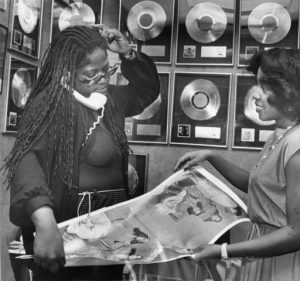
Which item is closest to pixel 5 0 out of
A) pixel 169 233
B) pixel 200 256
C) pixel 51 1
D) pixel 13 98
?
pixel 51 1

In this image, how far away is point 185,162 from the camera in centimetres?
186

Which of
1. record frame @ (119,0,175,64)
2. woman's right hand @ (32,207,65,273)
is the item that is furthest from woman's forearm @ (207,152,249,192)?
woman's right hand @ (32,207,65,273)

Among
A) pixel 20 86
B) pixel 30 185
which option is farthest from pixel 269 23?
pixel 30 185

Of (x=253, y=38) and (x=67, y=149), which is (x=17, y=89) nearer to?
(x=67, y=149)

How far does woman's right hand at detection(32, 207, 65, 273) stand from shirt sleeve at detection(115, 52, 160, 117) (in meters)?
0.63

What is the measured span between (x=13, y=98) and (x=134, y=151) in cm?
61

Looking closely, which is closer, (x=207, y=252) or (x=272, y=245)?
(x=272, y=245)

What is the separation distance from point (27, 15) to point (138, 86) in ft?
1.98

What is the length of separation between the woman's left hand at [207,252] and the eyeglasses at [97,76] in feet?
2.51

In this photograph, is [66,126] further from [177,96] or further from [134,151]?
[177,96]

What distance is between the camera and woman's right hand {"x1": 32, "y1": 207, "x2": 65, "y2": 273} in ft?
4.43

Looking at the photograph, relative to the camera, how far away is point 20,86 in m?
1.80

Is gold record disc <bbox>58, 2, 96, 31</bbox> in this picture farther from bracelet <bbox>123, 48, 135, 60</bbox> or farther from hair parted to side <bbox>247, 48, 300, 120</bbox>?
hair parted to side <bbox>247, 48, 300, 120</bbox>

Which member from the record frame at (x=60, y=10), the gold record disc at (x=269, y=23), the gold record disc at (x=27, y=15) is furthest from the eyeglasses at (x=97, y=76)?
the gold record disc at (x=269, y=23)
